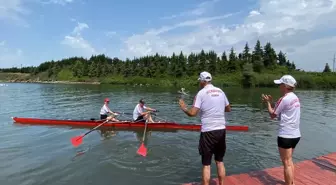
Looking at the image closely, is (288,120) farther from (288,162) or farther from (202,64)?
(202,64)

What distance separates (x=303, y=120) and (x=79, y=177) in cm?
2033

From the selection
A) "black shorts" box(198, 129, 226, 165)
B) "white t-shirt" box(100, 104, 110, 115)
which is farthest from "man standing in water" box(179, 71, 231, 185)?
"white t-shirt" box(100, 104, 110, 115)

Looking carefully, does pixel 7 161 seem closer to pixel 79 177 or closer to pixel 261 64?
pixel 79 177

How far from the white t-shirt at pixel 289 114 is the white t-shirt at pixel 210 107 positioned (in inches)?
55.4

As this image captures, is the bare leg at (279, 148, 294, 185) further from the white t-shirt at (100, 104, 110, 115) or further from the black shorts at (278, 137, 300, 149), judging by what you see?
the white t-shirt at (100, 104, 110, 115)

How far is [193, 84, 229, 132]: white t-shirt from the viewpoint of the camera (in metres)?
5.71

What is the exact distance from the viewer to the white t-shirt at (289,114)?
5824mm

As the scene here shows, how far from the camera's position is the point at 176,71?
111 meters

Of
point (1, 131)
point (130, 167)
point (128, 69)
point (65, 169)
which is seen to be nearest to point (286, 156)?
point (130, 167)

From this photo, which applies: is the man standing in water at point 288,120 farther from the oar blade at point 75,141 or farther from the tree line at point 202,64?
the tree line at point 202,64

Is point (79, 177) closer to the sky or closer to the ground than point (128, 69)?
closer to the ground

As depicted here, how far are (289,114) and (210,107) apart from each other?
181 centimetres

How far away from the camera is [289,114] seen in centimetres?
588

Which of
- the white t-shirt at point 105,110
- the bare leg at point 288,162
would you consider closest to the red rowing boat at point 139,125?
the white t-shirt at point 105,110
